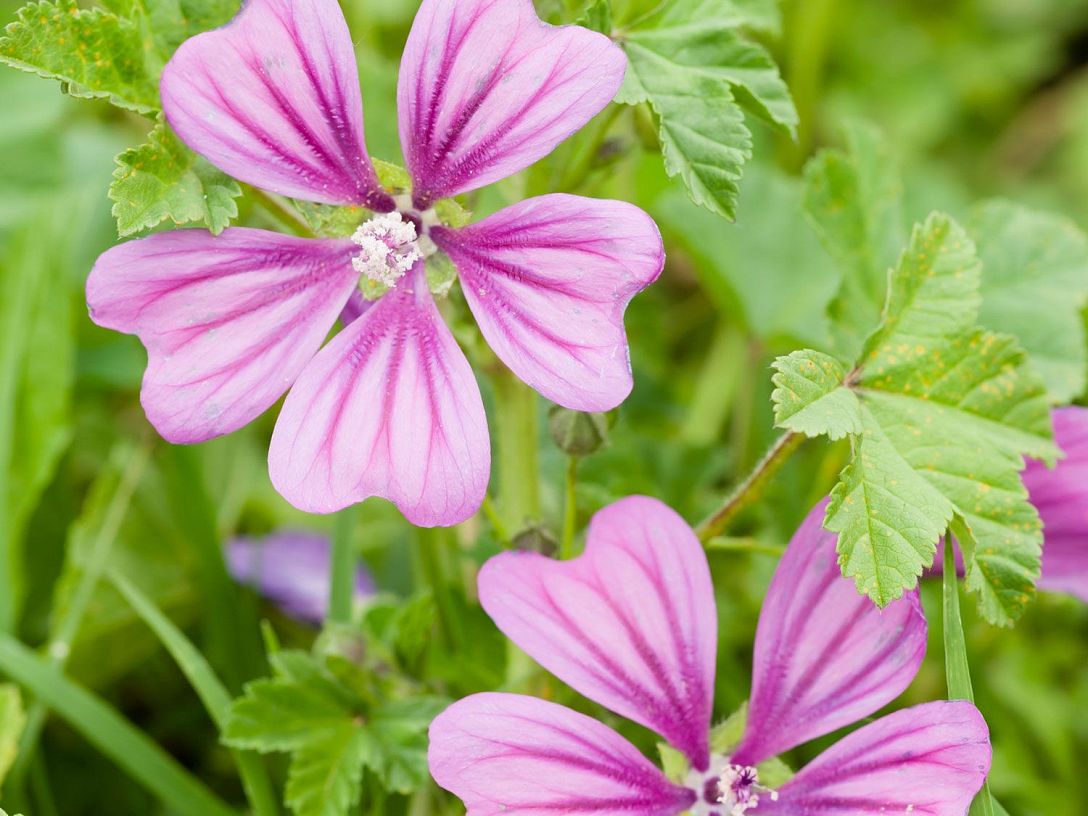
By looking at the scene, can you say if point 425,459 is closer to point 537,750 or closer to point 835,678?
point 537,750

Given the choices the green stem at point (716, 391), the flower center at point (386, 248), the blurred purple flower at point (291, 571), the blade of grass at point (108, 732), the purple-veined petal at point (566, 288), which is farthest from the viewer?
the green stem at point (716, 391)

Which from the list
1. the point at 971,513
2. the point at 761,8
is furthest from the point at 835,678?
the point at 761,8

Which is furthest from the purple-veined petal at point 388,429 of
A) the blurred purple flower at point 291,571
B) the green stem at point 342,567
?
the blurred purple flower at point 291,571

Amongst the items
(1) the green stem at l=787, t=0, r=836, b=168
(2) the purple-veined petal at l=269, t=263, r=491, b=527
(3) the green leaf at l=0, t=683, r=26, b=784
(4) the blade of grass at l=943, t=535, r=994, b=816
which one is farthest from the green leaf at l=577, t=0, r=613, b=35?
(1) the green stem at l=787, t=0, r=836, b=168

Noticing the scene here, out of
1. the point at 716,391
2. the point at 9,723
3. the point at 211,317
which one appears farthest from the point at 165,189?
the point at 716,391

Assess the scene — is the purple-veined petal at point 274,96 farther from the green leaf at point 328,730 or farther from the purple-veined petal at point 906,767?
the purple-veined petal at point 906,767

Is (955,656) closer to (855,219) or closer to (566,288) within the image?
(566,288)

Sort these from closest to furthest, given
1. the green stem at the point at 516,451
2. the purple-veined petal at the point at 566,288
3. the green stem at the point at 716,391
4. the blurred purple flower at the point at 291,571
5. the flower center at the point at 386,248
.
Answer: the purple-veined petal at the point at 566,288 < the flower center at the point at 386,248 < the green stem at the point at 516,451 < the blurred purple flower at the point at 291,571 < the green stem at the point at 716,391
